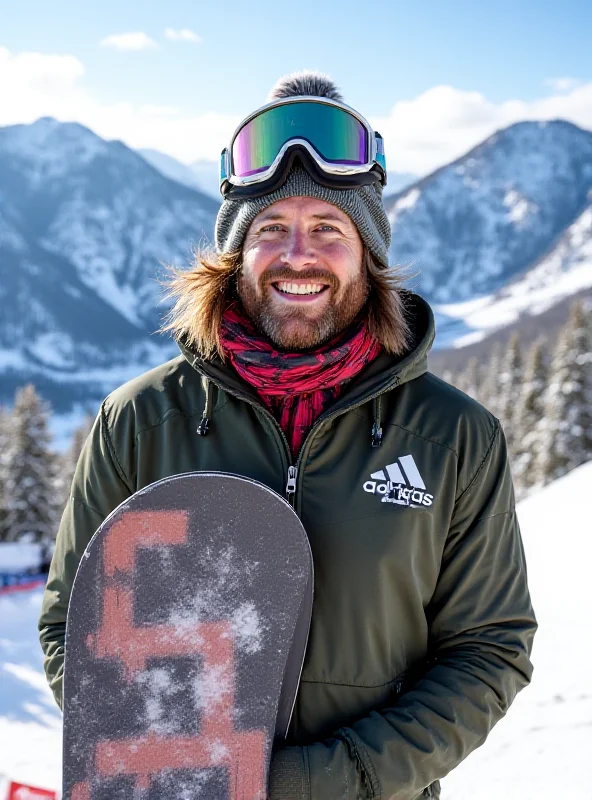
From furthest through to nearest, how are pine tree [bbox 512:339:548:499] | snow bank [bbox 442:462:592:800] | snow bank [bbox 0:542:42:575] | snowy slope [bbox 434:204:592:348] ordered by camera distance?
snowy slope [bbox 434:204:592:348]
pine tree [bbox 512:339:548:499]
snow bank [bbox 0:542:42:575]
snow bank [bbox 442:462:592:800]

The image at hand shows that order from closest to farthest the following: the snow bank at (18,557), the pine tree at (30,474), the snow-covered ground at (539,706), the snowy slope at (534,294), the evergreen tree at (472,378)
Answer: the snow-covered ground at (539,706)
the snow bank at (18,557)
the pine tree at (30,474)
the evergreen tree at (472,378)
the snowy slope at (534,294)

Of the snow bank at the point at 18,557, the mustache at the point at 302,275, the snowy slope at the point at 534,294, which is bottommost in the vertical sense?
the snow bank at the point at 18,557

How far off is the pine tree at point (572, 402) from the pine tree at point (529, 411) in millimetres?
2571

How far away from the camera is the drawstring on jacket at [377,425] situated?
1.80 meters

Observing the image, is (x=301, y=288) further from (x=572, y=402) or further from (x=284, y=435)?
(x=572, y=402)

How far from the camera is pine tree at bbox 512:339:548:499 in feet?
81.5

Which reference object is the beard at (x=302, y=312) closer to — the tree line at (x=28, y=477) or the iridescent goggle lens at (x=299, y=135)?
the iridescent goggle lens at (x=299, y=135)

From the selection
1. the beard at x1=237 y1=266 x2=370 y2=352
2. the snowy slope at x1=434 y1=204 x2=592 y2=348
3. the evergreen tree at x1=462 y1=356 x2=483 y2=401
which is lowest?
the beard at x1=237 y1=266 x2=370 y2=352

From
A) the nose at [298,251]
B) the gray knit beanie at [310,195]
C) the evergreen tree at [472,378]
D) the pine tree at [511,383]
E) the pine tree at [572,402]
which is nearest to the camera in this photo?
the nose at [298,251]

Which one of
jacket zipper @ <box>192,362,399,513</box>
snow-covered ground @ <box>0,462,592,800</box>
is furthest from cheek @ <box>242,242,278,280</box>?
snow-covered ground @ <box>0,462,592,800</box>

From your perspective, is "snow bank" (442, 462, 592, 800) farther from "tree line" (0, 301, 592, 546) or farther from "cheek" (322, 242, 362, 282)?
"tree line" (0, 301, 592, 546)

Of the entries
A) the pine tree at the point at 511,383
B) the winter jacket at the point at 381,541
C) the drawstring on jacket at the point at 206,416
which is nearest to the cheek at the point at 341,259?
the winter jacket at the point at 381,541

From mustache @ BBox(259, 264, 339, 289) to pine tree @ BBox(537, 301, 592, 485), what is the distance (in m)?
21.2

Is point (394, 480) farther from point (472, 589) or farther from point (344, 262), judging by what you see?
point (344, 262)
